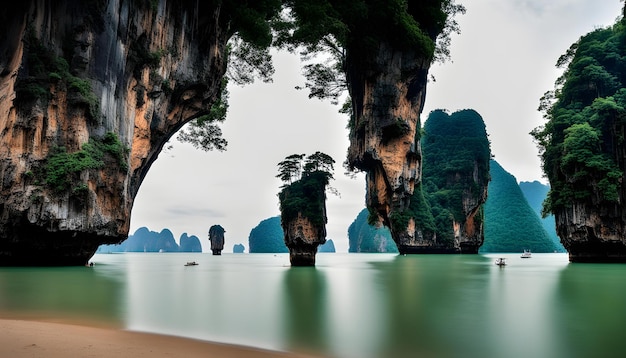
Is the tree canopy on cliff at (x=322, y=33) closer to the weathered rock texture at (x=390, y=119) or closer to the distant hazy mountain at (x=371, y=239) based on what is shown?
the weathered rock texture at (x=390, y=119)

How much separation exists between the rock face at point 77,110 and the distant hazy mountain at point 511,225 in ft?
273

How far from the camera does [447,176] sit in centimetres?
Result: 6059

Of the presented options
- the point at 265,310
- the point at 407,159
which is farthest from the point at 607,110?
the point at 265,310

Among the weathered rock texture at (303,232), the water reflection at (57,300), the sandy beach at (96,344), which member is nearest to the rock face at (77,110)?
the water reflection at (57,300)

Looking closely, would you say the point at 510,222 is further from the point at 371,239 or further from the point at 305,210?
the point at 305,210

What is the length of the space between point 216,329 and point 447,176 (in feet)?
191

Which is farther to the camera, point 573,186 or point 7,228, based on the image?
point 573,186

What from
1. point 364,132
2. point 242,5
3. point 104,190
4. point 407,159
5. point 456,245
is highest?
point 242,5

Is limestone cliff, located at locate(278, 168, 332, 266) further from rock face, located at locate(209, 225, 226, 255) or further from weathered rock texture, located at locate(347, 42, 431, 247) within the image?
rock face, located at locate(209, 225, 226, 255)

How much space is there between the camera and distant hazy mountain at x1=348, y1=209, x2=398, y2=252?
11238cm

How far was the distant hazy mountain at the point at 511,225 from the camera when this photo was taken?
84.8 metres

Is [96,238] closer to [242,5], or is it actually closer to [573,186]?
[242,5]

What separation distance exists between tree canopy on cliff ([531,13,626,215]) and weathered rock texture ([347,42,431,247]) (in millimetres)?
9667

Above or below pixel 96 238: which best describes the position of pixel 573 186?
above
